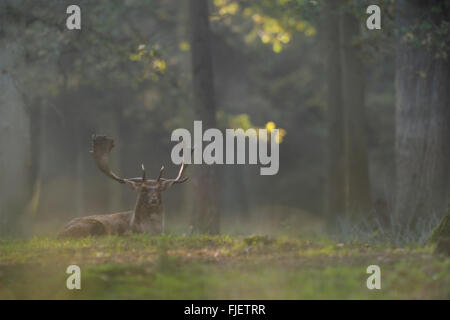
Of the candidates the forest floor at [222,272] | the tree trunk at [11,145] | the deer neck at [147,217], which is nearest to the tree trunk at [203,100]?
the deer neck at [147,217]

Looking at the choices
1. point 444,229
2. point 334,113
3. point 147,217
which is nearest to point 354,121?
point 334,113

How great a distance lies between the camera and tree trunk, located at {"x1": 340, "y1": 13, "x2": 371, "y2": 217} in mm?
18250

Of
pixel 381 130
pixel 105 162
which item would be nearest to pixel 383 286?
pixel 105 162

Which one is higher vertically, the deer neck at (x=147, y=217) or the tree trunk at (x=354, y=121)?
the tree trunk at (x=354, y=121)

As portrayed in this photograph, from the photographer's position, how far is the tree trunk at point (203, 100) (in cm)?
Result: 1653

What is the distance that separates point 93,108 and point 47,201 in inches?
263

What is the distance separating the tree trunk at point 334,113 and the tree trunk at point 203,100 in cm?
442

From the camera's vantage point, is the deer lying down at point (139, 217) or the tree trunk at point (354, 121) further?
the tree trunk at point (354, 121)

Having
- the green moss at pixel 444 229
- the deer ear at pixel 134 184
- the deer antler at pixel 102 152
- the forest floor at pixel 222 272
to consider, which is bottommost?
the forest floor at pixel 222 272

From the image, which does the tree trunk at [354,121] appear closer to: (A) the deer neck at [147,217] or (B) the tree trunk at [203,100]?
(B) the tree trunk at [203,100]

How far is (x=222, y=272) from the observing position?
28.5 ft

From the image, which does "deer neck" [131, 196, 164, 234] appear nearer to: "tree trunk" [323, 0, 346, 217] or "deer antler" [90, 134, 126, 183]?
"deer antler" [90, 134, 126, 183]

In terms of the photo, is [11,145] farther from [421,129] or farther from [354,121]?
[421,129]

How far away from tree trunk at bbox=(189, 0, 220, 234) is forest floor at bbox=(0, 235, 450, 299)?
5932 mm
